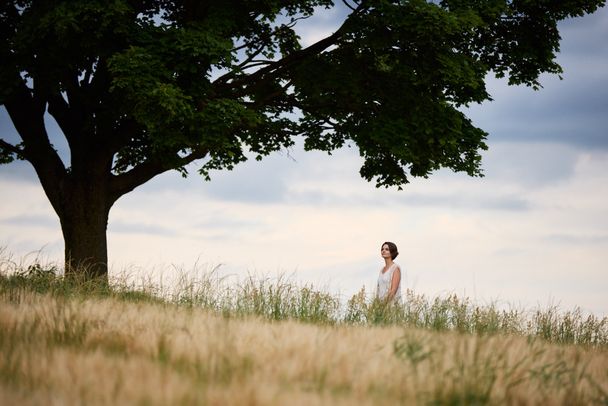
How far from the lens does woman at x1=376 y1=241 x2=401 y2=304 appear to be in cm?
1119

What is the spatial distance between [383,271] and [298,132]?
7.60 meters

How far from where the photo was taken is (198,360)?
5.02 m

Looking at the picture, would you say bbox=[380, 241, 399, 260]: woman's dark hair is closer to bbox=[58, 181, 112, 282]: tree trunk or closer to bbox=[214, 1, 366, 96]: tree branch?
bbox=[214, 1, 366, 96]: tree branch

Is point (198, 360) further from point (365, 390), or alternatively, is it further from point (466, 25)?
point (466, 25)

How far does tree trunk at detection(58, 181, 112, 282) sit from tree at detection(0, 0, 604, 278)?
0.11ft

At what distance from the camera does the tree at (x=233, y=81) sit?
13125 mm

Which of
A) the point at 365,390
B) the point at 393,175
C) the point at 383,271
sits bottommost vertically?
the point at 365,390

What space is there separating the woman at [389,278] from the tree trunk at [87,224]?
24.1 feet

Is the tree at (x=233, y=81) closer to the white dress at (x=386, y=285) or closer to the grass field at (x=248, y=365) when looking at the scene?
the white dress at (x=386, y=285)

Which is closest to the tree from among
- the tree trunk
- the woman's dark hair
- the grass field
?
the tree trunk

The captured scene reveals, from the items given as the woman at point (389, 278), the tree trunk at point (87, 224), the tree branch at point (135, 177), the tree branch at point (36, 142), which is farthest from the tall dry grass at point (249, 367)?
the tree branch at point (36, 142)

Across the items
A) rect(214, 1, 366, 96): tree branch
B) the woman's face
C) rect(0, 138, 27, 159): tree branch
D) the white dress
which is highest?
rect(214, 1, 366, 96): tree branch

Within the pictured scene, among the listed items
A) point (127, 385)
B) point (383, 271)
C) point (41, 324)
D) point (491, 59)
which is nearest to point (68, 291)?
point (41, 324)

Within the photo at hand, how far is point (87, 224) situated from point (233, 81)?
203 inches
